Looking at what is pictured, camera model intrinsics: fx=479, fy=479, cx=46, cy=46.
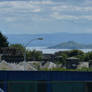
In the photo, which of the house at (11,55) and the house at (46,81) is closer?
the house at (46,81)

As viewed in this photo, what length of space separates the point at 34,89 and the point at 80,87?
3.94 metres

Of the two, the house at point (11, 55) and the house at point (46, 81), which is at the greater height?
the house at point (11, 55)

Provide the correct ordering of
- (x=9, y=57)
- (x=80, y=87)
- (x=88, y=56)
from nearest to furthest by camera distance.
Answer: (x=80, y=87) < (x=9, y=57) < (x=88, y=56)

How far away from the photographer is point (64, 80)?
40812 mm

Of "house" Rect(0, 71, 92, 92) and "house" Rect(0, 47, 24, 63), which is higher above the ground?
"house" Rect(0, 47, 24, 63)

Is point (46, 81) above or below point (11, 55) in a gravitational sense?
below

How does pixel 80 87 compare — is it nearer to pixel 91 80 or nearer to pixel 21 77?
pixel 91 80

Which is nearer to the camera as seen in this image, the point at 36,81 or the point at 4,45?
the point at 36,81

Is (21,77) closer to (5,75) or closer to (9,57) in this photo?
(5,75)

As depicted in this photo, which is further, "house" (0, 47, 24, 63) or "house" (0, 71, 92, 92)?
"house" (0, 47, 24, 63)

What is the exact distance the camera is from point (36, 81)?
135 ft

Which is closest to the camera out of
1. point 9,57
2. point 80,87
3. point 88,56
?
point 80,87

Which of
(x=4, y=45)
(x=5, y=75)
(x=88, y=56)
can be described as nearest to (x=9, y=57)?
(x=4, y=45)

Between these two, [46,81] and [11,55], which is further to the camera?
[11,55]
